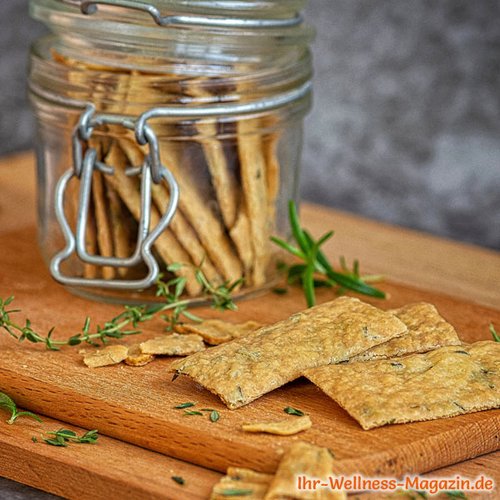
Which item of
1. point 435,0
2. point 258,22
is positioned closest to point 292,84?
point 258,22

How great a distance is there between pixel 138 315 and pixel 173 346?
3.2 inches

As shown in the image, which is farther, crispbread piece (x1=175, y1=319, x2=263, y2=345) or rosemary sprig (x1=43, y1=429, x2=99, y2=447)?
crispbread piece (x1=175, y1=319, x2=263, y2=345)

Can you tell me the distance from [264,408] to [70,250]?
1.19 feet

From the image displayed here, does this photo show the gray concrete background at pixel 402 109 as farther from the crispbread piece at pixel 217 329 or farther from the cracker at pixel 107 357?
the cracker at pixel 107 357

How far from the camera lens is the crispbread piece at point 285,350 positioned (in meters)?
1.04

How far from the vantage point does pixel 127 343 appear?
1213 millimetres

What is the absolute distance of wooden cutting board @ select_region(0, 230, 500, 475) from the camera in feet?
3.20

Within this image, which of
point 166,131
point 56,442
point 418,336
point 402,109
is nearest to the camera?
point 56,442

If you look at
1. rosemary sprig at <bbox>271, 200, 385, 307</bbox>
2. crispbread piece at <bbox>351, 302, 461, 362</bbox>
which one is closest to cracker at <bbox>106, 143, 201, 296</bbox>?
rosemary sprig at <bbox>271, 200, 385, 307</bbox>

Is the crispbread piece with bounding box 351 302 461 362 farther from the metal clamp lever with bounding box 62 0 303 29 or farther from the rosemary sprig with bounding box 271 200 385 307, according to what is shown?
the metal clamp lever with bounding box 62 0 303 29

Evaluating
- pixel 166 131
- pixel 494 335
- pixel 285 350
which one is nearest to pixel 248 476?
pixel 285 350

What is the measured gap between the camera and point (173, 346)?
1164 mm

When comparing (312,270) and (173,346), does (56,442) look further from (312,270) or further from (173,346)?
(312,270)

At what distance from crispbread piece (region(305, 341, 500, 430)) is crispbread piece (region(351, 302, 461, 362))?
0.02m
